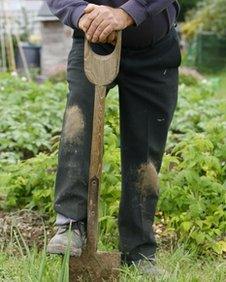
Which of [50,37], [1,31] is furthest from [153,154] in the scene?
[1,31]

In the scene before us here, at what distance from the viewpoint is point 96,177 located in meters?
3.67

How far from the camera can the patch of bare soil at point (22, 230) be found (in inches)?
179

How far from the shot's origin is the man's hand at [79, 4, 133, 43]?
348 centimetres

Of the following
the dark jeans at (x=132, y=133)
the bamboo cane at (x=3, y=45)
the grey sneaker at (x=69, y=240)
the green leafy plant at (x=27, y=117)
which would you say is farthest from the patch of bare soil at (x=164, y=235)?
the bamboo cane at (x=3, y=45)

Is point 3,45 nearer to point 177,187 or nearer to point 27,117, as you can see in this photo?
point 27,117


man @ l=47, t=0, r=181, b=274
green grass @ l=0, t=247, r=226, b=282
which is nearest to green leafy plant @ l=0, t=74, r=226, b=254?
green grass @ l=0, t=247, r=226, b=282

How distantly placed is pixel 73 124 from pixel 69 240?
0.57 metres

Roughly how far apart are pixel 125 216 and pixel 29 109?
4155mm

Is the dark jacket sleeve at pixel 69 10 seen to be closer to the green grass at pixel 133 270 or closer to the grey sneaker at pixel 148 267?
the green grass at pixel 133 270

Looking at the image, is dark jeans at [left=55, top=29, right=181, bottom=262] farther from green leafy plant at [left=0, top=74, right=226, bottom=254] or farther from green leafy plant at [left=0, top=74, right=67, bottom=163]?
green leafy plant at [left=0, top=74, right=67, bottom=163]

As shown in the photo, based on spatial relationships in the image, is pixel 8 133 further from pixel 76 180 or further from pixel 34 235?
pixel 76 180

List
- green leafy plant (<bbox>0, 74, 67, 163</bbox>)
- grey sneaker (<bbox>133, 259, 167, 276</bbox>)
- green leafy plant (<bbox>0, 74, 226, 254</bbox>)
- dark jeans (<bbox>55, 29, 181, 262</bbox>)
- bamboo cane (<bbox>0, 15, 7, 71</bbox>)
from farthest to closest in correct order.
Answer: bamboo cane (<bbox>0, 15, 7, 71</bbox>) → green leafy plant (<bbox>0, 74, 67, 163</bbox>) → green leafy plant (<bbox>0, 74, 226, 254</bbox>) → grey sneaker (<bbox>133, 259, 167, 276</bbox>) → dark jeans (<bbox>55, 29, 181, 262</bbox>)

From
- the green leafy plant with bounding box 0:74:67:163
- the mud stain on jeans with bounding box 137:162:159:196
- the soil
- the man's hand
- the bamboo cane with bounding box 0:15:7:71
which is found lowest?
the bamboo cane with bounding box 0:15:7:71

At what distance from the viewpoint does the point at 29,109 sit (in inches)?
319
